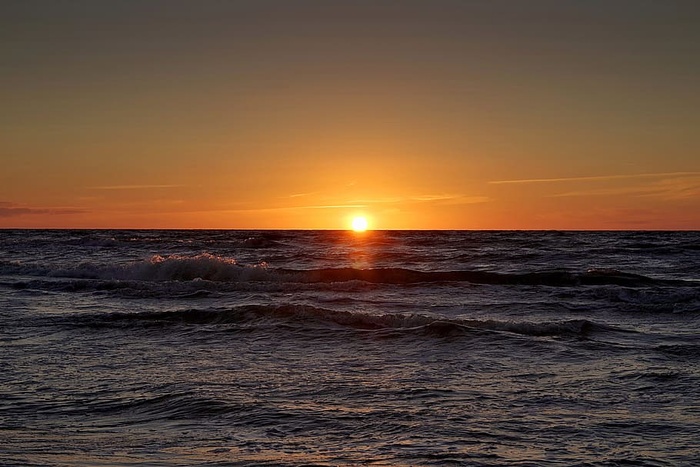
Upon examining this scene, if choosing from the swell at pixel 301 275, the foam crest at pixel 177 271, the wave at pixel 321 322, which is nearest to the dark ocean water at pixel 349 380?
the wave at pixel 321 322

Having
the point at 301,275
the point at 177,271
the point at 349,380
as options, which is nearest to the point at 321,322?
the point at 349,380

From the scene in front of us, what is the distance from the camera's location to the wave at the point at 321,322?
13.9 metres

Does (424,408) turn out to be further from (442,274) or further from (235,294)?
(442,274)

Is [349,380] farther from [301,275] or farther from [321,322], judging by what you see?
[301,275]

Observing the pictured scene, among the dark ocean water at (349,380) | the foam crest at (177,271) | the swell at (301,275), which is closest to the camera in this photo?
the dark ocean water at (349,380)

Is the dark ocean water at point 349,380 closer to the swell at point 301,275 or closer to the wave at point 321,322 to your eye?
the wave at point 321,322

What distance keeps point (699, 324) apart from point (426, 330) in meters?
6.47

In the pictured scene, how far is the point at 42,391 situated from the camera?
9117 millimetres

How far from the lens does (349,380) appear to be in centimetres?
973

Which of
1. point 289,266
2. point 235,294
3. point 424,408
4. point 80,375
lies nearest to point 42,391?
point 80,375

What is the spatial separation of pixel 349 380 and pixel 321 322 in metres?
5.41

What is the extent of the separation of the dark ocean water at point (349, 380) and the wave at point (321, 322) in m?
0.07

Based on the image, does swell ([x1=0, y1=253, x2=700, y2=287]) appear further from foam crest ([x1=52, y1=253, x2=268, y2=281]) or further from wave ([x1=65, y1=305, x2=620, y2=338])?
wave ([x1=65, y1=305, x2=620, y2=338])

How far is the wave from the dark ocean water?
0.07m
